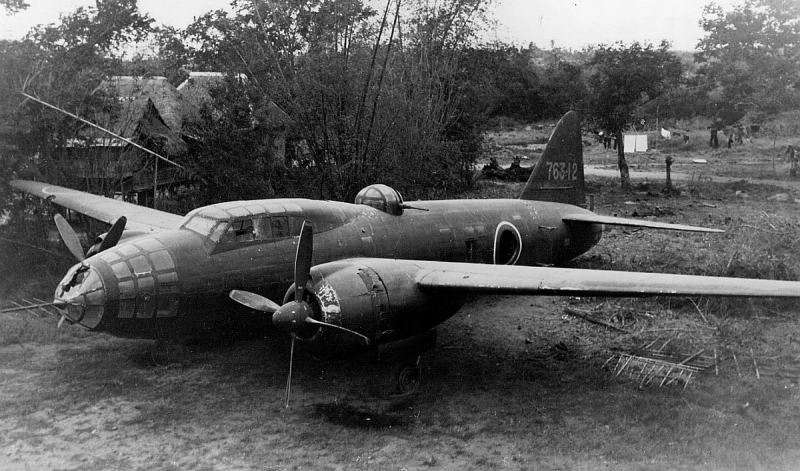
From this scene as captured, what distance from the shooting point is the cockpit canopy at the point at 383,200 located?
1237cm

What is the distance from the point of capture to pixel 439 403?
9.66m

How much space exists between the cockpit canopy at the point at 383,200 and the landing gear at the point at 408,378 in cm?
337

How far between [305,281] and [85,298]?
313 centimetres

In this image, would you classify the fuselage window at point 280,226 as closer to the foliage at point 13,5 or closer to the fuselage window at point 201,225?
the fuselage window at point 201,225

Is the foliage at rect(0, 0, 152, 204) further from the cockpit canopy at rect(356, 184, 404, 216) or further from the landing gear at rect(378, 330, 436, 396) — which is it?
the landing gear at rect(378, 330, 436, 396)

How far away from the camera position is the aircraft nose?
895 cm

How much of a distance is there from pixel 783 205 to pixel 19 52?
23836mm

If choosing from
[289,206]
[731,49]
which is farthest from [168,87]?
[731,49]

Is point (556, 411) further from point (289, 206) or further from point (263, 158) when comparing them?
point (263, 158)

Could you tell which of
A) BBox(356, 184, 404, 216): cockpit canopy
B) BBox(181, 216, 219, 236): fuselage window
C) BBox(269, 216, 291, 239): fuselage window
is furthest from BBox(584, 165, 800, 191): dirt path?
BBox(181, 216, 219, 236): fuselage window

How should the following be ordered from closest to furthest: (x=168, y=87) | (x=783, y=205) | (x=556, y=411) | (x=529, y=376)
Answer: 1. (x=556, y=411)
2. (x=529, y=376)
3. (x=783, y=205)
4. (x=168, y=87)

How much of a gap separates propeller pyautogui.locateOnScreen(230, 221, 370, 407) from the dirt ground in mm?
1191

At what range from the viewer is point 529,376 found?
10664mm

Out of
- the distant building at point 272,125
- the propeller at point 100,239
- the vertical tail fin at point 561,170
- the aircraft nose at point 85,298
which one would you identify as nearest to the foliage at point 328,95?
the distant building at point 272,125
